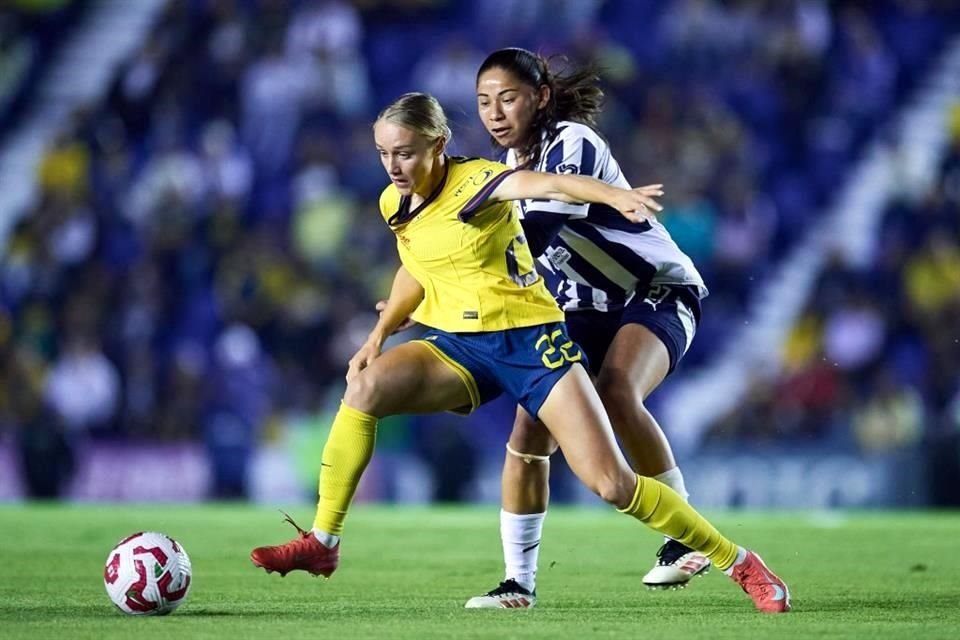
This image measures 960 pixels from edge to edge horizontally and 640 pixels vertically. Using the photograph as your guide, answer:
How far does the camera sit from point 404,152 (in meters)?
5.94

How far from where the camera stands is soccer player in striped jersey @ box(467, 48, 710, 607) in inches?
254

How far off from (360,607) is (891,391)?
9.51 metres

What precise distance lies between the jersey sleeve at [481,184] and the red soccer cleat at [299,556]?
1.29 metres

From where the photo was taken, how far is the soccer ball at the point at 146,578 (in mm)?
5867

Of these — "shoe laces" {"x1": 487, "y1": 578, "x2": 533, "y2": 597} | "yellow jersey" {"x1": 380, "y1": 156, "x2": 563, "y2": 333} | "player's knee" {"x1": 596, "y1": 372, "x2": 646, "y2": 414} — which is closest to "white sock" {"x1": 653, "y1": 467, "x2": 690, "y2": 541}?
"player's knee" {"x1": 596, "y1": 372, "x2": 646, "y2": 414}

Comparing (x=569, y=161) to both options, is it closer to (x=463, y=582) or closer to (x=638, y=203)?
(x=638, y=203)

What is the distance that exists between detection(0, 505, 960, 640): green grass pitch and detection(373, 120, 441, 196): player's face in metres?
1.57

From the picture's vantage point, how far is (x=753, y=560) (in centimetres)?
604

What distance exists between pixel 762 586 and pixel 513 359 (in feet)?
4.00

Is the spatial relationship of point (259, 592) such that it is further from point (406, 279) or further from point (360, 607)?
point (406, 279)

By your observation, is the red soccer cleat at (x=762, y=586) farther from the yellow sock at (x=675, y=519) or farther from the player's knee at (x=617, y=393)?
the player's knee at (x=617, y=393)

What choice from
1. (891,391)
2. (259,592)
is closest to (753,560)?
(259,592)

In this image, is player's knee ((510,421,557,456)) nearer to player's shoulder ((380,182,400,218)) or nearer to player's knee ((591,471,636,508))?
player's knee ((591,471,636,508))

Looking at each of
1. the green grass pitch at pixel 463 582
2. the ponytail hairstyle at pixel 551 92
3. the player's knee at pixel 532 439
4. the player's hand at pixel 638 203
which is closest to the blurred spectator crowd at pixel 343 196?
the green grass pitch at pixel 463 582
